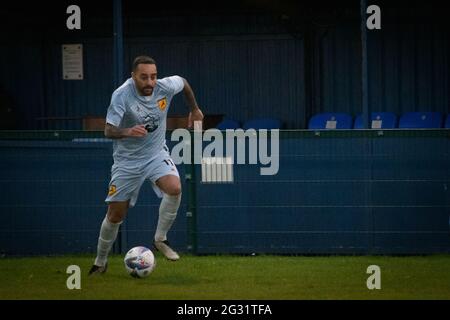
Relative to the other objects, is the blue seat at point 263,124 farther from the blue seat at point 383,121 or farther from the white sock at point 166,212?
the white sock at point 166,212

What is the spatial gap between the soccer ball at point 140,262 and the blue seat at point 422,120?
929cm

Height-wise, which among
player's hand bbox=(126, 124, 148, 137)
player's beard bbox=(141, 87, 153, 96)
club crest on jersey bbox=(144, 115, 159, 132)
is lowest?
player's hand bbox=(126, 124, 148, 137)

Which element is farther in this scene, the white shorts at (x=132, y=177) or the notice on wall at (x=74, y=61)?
the notice on wall at (x=74, y=61)

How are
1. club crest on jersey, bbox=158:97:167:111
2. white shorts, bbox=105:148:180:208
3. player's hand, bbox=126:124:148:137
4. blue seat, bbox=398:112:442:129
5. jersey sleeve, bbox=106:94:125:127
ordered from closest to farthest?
player's hand, bbox=126:124:148:137 < jersey sleeve, bbox=106:94:125:127 < white shorts, bbox=105:148:180:208 < club crest on jersey, bbox=158:97:167:111 < blue seat, bbox=398:112:442:129

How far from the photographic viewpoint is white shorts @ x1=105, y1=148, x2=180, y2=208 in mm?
12375

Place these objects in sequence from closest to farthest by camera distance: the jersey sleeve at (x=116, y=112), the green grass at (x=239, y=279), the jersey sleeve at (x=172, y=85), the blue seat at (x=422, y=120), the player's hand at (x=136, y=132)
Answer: the green grass at (x=239, y=279)
the player's hand at (x=136, y=132)
the jersey sleeve at (x=116, y=112)
the jersey sleeve at (x=172, y=85)
the blue seat at (x=422, y=120)

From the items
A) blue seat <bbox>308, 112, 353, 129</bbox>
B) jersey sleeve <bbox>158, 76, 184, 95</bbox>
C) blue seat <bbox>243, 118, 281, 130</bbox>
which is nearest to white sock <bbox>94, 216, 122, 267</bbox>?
jersey sleeve <bbox>158, 76, 184, 95</bbox>

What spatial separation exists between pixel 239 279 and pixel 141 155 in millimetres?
1600

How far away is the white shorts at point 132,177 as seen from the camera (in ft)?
40.6

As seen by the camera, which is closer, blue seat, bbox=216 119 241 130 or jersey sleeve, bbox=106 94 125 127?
jersey sleeve, bbox=106 94 125 127

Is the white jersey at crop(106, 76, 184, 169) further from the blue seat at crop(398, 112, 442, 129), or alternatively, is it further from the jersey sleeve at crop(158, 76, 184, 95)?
the blue seat at crop(398, 112, 442, 129)

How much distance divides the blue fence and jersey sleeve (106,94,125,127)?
2892 mm

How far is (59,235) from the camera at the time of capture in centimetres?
1502

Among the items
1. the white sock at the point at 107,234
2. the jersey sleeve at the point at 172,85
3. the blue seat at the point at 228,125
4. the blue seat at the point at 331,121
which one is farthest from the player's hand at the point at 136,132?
the blue seat at the point at 228,125
